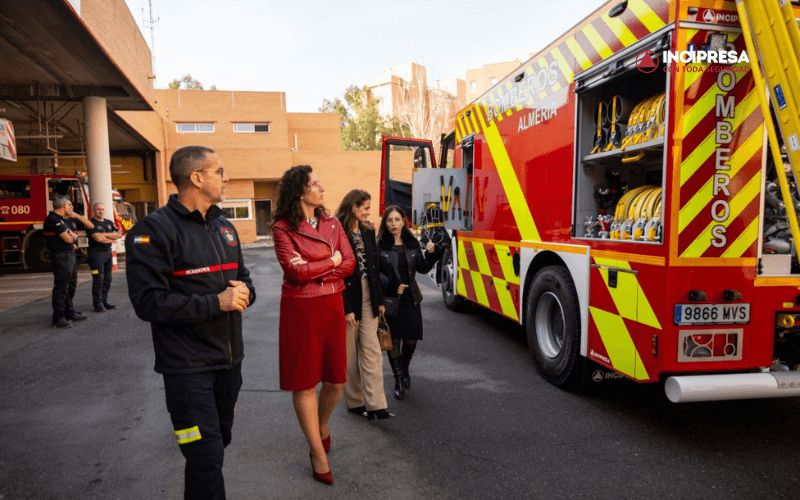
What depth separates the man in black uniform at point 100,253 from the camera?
341 inches

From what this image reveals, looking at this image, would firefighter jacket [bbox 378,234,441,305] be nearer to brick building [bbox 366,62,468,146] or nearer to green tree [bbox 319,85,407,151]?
brick building [bbox 366,62,468,146]

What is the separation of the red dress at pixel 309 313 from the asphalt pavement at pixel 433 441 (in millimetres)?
661

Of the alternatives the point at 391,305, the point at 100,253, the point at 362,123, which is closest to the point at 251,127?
the point at 362,123

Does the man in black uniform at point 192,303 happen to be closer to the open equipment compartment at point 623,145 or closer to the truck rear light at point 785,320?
the open equipment compartment at point 623,145

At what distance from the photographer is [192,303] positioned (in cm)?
219

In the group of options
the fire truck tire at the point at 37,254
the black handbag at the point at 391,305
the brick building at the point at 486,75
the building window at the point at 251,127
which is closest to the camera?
the black handbag at the point at 391,305

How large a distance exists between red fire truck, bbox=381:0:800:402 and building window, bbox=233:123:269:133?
27465 mm

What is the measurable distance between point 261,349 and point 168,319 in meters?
4.30

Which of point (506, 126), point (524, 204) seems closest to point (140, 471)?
point (524, 204)

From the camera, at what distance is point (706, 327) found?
3.28m

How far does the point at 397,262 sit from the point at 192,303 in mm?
2427

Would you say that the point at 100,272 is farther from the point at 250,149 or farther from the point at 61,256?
the point at 250,149

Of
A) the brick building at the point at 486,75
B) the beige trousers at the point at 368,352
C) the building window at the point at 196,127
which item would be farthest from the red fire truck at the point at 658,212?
the brick building at the point at 486,75

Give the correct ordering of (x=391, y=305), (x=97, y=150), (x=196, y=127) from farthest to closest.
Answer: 1. (x=196, y=127)
2. (x=97, y=150)
3. (x=391, y=305)
